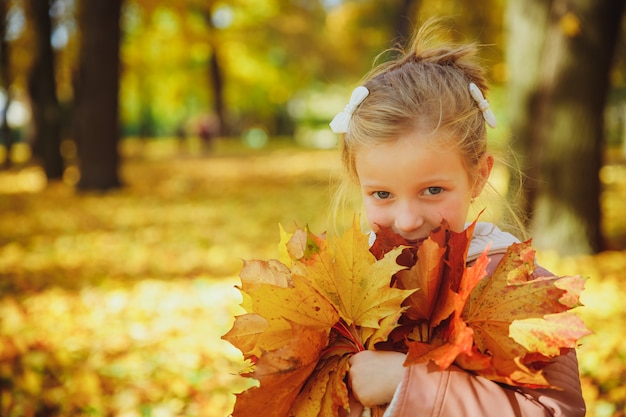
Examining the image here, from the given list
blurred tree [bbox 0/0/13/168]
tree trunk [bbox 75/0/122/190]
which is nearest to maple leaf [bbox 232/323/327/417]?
tree trunk [bbox 75/0/122/190]

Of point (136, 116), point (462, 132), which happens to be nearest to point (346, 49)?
point (136, 116)

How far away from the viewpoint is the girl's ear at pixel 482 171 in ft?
5.58

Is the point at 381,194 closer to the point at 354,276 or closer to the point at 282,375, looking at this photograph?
the point at 354,276

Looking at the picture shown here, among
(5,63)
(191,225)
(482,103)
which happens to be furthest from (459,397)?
(5,63)

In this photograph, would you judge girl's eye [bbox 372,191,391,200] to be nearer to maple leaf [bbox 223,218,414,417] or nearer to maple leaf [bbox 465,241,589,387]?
maple leaf [bbox 223,218,414,417]

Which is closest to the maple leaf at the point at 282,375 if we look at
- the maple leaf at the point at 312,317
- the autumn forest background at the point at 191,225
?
the maple leaf at the point at 312,317

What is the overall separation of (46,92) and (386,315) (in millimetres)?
13639

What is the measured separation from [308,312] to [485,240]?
0.55m

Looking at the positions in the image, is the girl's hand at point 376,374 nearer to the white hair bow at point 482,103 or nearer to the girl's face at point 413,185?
the girl's face at point 413,185

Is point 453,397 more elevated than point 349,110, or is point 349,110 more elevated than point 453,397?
point 349,110

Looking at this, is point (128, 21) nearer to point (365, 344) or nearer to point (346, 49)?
point (346, 49)

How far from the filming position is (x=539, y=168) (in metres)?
5.85

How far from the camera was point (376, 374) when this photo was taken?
4.48ft

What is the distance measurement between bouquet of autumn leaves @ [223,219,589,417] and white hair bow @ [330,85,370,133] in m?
0.47
